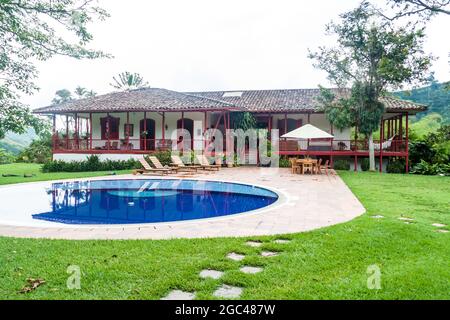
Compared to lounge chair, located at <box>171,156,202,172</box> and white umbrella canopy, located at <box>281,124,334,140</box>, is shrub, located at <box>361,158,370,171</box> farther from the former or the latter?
lounge chair, located at <box>171,156,202,172</box>

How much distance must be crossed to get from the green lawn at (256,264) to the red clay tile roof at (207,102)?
1535cm

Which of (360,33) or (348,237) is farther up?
(360,33)

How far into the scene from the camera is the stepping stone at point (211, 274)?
383cm

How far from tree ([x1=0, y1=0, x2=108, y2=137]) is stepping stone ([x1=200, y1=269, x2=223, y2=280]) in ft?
15.5

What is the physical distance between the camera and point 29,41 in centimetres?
764

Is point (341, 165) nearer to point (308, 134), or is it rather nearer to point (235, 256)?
point (308, 134)

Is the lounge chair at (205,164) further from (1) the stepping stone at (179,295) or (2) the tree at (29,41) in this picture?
(1) the stepping stone at (179,295)

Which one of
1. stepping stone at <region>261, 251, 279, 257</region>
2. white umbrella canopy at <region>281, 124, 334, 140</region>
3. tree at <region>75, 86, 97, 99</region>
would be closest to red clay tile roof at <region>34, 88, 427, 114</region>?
A: white umbrella canopy at <region>281, 124, 334, 140</region>

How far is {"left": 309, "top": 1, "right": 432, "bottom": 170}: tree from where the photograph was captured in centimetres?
1669

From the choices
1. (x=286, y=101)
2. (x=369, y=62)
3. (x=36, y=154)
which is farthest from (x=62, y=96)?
(x=369, y=62)

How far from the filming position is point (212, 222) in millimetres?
6656
